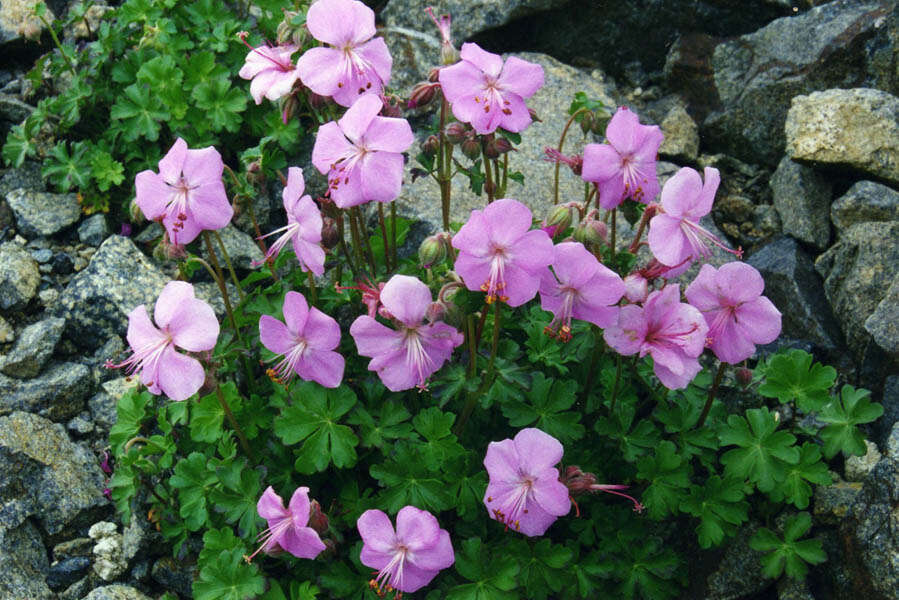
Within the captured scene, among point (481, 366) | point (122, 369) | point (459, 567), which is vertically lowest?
point (122, 369)

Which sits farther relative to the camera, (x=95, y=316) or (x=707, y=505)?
(x=95, y=316)

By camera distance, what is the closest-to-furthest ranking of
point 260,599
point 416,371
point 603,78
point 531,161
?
point 416,371 → point 260,599 → point 531,161 → point 603,78

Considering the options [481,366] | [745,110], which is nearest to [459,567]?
[481,366]

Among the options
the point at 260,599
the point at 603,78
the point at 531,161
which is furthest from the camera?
the point at 603,78

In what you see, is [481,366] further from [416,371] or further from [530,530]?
[530,530]

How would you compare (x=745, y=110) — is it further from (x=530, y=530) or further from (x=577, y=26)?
(x=530, y=530)

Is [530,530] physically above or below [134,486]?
above
